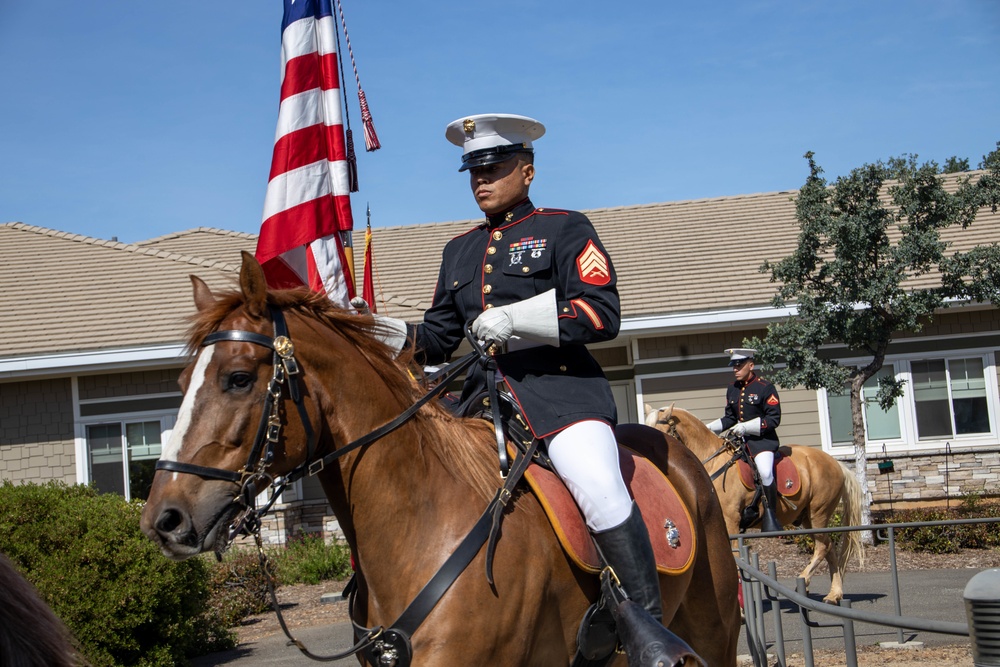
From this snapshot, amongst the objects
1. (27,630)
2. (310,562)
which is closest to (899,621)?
(27,630)

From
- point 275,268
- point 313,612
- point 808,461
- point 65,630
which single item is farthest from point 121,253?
point 65,630

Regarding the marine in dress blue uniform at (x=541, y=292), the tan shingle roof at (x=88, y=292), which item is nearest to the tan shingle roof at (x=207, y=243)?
the tan shingle roof at (x=88, y=292)

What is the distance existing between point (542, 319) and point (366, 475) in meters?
0.95

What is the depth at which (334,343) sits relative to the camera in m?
3.62

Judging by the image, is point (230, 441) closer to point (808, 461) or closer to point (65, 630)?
point (65, 630)

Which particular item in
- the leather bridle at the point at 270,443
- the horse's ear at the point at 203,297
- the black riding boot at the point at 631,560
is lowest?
the black riding boot at the point at 631,560

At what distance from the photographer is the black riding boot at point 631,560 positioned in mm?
3830

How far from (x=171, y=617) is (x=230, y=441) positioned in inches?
255

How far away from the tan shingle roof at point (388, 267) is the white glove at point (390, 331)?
37.8 ft

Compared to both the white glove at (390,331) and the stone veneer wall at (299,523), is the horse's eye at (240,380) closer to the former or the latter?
the white glove at (390,331)

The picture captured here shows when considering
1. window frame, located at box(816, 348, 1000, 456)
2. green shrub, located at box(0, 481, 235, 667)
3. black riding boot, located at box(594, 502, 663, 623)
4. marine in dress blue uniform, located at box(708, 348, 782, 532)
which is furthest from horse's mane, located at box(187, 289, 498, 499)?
window frame, located at box(816, 348, 1000, 456)

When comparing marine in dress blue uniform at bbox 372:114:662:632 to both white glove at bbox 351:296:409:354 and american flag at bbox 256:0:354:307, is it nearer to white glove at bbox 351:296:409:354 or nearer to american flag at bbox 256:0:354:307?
white glove at bbox 351:296:409:354

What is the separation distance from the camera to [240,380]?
128 inches

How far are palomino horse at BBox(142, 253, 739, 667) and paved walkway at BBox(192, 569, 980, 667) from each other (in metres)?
6.43
